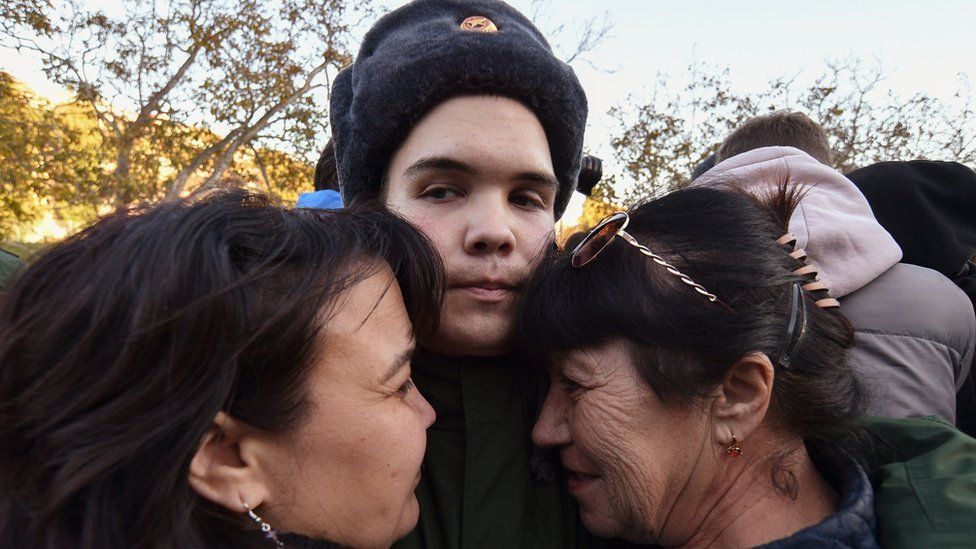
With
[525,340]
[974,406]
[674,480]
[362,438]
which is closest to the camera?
[362,438]

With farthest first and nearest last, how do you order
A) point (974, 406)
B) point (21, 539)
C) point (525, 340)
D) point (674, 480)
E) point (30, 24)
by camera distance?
point (30, 24), point (974, 406), point (525, 340), point (674, 480), point (21, 539)

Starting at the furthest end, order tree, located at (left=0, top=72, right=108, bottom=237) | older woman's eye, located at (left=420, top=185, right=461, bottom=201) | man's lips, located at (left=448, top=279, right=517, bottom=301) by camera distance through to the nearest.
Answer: tree, located at (left=0, top=72, right=108, bottom=237) < older woman's eye, located at (left=420, top=185, right=461, bottom=201) < man's lips, located at (left=448, top=279, right=517, bottom=301)

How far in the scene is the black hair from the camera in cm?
159

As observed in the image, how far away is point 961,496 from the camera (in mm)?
1544

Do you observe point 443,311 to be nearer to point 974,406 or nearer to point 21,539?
point 21,539

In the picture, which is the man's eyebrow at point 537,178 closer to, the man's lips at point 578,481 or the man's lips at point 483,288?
the man's lips at point 483,288

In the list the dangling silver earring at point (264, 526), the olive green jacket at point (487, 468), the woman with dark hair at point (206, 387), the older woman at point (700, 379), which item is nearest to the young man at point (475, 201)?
the olive green jacket at point (487, 468)

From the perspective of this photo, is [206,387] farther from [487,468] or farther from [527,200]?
[527,200]

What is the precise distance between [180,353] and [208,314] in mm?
78

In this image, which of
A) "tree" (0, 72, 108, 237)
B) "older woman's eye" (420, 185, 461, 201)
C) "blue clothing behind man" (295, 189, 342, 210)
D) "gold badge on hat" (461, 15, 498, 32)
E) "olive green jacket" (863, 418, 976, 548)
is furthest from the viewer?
"tree" (0, 72, 108, 237)

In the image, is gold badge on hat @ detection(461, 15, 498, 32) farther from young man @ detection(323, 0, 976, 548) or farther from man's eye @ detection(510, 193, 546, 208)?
man's eye @ detection(510, 193, 546, 208)

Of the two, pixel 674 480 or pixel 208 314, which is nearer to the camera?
pixel 208 314

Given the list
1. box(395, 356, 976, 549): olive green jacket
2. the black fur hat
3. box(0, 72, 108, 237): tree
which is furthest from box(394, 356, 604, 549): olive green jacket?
box(0, 72, 108, 237): tree

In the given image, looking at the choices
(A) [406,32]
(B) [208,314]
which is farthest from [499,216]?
(B) [208,314]
